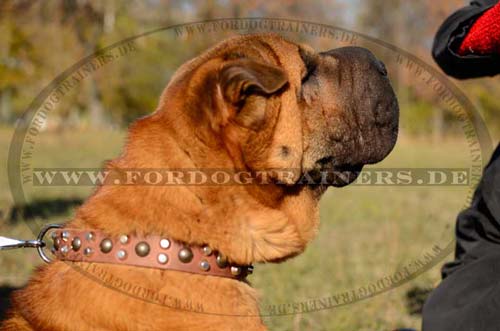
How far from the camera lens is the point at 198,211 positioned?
2.45 m

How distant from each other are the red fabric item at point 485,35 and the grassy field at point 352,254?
2.11m

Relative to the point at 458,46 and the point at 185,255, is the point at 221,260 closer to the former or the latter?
the point at 185,255

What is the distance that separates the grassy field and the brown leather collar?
7.03 feet

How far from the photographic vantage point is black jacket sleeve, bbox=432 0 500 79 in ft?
11.2

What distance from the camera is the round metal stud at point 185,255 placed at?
238 cm

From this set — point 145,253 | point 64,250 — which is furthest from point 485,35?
point 64,250

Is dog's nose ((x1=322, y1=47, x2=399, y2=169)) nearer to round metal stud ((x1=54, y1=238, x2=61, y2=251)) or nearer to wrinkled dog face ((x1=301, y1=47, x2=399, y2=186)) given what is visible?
wrinkled dog face ((x1=301, y1=47, x2=399, y2=186))

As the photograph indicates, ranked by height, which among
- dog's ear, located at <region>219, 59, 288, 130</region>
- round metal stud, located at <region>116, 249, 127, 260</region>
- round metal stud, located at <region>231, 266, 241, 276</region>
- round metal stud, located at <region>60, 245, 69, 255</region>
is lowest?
round metal stud, located at <region>231, 266, 241, 276</region>

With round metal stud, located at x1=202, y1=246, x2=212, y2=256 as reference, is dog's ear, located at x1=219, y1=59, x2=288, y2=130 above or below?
above

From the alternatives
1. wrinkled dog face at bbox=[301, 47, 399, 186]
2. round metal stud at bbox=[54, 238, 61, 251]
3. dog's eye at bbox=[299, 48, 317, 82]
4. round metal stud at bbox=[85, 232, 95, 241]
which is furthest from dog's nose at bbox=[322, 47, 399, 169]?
round metal stud at bbox=[54, 238, 61, 251]

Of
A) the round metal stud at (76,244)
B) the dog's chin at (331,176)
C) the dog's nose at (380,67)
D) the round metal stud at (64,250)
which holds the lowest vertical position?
the round metal stud at (64,250)

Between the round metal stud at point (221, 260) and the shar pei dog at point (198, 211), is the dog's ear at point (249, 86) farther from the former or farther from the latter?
the round metal stud at point (221, 260)

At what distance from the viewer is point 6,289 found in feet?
16.7

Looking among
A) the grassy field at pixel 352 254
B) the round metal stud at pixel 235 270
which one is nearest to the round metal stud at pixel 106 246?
the round metal stud at pixel 235 270
